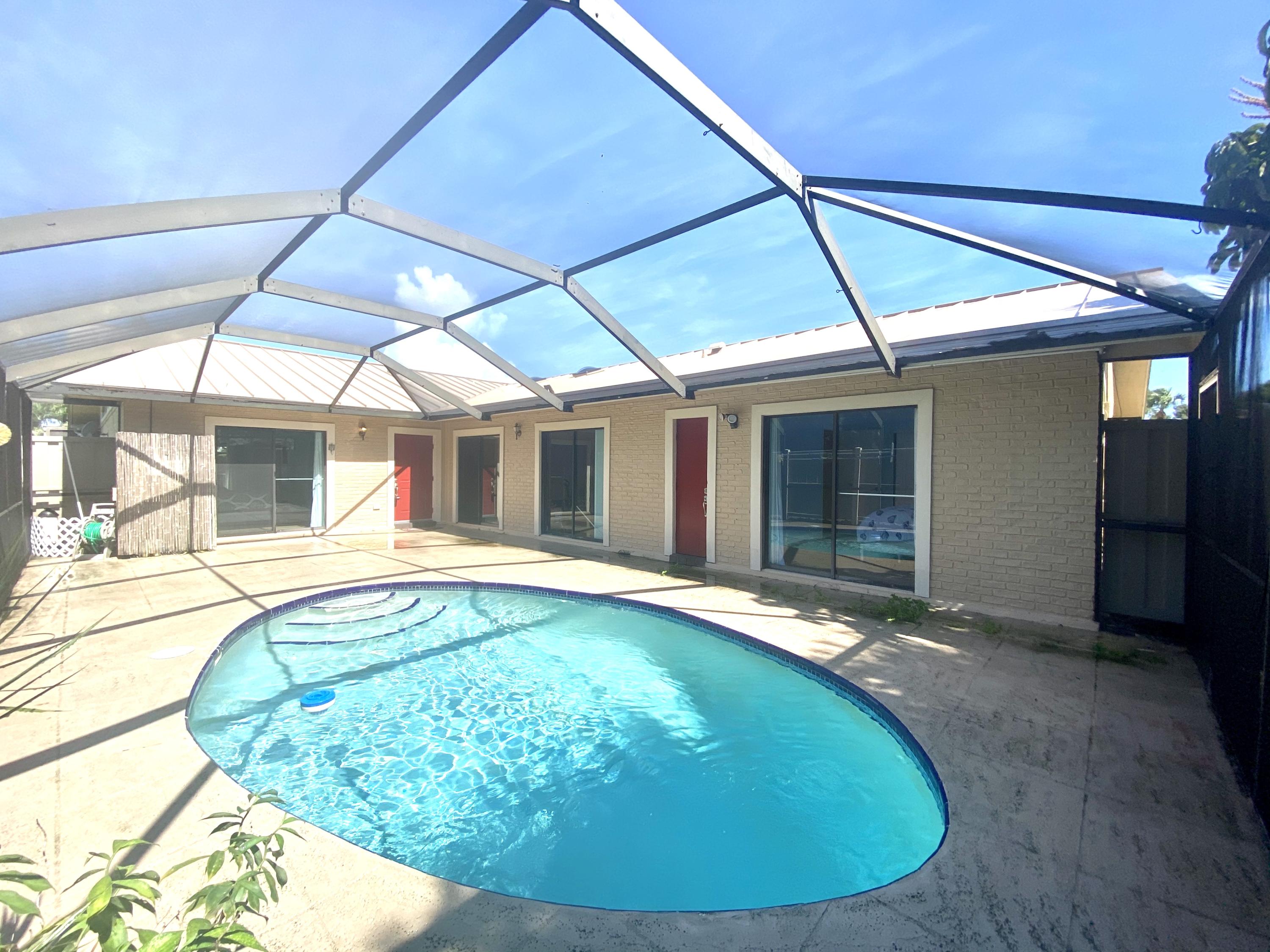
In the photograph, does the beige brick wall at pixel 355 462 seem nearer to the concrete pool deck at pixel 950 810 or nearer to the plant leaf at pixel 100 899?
the concrete pool deck at pixel 950 810

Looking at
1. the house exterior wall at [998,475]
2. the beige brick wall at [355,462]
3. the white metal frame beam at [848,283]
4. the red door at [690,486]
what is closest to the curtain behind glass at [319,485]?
the beige brick wall at [355,462]

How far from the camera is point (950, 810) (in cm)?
267

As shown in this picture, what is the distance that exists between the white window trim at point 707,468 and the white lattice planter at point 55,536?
923 centimetres

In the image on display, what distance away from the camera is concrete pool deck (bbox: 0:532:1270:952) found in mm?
1973

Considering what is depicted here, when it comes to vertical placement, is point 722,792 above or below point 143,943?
below

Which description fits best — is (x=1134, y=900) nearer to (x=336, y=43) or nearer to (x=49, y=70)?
(x=336, y=43)

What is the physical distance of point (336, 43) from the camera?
9.07ft

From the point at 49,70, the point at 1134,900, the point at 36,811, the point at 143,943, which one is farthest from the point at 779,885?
the point at 49,70

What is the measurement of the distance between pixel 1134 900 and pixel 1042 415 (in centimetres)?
463

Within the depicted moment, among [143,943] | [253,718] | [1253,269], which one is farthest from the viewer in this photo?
[253,718]

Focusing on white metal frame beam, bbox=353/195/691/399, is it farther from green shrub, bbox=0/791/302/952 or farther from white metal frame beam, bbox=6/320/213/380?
green shrub, bbox=0/791/302/952

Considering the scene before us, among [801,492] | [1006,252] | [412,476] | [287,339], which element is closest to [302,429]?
[412,476]

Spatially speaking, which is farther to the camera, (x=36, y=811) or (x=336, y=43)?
(x=336, y=43)

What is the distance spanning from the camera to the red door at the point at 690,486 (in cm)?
884
